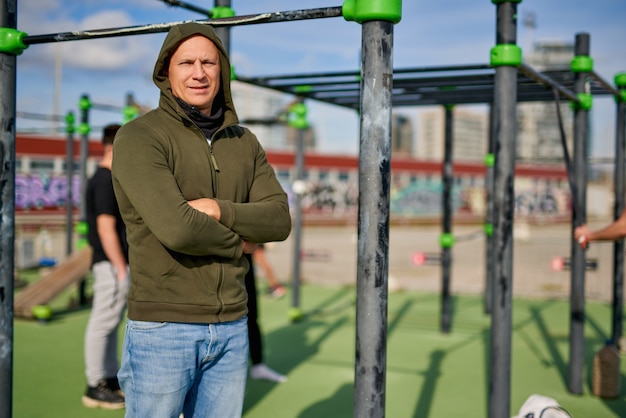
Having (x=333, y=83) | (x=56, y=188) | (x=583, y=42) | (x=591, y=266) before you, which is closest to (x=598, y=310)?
(x=591, y=266)

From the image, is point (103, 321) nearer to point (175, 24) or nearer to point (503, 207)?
point (175, 24)

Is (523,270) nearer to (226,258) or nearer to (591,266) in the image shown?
(591,266)

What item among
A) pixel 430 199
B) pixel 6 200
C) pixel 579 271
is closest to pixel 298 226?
pixel 579 271

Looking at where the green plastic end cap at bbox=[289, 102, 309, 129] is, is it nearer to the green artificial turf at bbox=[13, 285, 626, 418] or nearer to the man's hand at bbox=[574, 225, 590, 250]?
the green artificial turf at bbox=[13, 285, 626, 418]

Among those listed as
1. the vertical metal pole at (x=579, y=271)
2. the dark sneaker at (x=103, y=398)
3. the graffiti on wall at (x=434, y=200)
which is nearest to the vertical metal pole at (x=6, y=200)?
the dark sneaker at (x=103, y=398)

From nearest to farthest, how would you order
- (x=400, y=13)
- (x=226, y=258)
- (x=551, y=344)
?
(x=400, y=13)
(x=226, y=258)
(x=551, y=344)

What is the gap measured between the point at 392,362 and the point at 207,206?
3.94m

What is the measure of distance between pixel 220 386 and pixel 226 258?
0.42m

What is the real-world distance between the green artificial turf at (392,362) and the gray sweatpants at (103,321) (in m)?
0.27

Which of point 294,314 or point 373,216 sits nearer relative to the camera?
point 373,216

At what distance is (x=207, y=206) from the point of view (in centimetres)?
184

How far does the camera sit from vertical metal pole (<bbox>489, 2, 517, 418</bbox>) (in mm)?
2953

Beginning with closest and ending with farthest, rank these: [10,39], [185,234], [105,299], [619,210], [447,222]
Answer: [185,234]
[10,39]
[105,299]
[619,210]
[447,222]

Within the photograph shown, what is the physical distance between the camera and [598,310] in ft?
26.5
